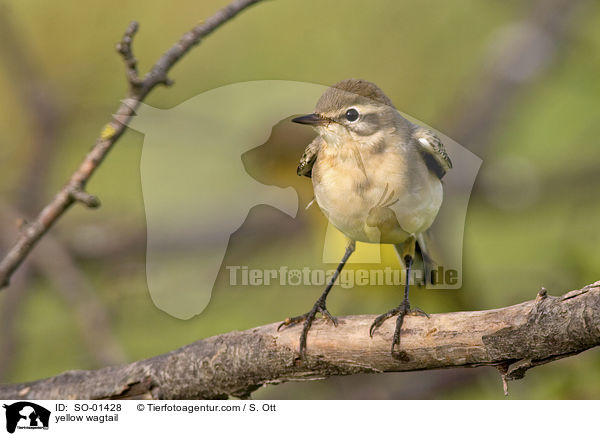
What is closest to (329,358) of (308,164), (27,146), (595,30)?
(308,164)

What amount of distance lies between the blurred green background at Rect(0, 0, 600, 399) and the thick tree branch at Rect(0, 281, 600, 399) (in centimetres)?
98

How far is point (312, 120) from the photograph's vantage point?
7.69 ft

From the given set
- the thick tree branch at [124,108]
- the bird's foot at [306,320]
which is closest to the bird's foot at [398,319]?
the bird's foot at [306,320]

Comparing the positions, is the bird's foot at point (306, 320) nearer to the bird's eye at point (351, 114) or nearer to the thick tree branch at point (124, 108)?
the bird's eye at point (351, 114)

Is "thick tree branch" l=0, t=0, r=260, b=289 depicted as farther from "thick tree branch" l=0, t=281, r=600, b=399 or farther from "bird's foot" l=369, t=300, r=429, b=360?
"bird's foot" l=369, t=300, r=429, b=360

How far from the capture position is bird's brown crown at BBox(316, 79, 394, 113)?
2.37 m

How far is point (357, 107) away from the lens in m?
2.42

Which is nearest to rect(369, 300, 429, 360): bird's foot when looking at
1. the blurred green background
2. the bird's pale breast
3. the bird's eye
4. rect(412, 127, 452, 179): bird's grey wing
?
the bird's pale breast

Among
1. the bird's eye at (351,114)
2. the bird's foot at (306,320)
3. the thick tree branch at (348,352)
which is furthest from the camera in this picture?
the bird's eye at (351,114)

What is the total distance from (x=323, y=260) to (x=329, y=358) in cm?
95
